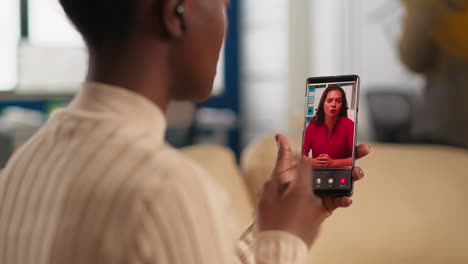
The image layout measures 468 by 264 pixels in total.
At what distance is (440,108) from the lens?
1.73m

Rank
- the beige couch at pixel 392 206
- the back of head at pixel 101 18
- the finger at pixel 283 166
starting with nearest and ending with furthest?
the back of head at pixel 101 18
the finger at pixel 283 166
the beige couch at pixel 392 206

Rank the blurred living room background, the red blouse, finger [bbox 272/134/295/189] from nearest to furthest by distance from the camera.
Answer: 1. finger [bbox 272/134/295/189]
2. the red blouse
3. the blurred living room background

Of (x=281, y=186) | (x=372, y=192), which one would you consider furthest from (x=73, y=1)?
(x=372, y=192)

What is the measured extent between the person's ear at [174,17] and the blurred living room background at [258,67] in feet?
5.01

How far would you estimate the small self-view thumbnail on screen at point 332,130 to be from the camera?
664 mm

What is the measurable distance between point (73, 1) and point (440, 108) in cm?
144

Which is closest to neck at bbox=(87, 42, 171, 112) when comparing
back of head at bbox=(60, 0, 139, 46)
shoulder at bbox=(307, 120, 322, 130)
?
back of head at bbox=(60, 0, 139, 46)

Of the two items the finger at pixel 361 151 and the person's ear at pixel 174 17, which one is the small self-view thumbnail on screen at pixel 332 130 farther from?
the person's ear at pixel 174 17

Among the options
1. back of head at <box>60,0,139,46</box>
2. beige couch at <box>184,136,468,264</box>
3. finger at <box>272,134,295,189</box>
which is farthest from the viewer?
beige couch at <box>184,136,468,264</box>

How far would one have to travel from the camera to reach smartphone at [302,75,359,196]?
2.13 ft

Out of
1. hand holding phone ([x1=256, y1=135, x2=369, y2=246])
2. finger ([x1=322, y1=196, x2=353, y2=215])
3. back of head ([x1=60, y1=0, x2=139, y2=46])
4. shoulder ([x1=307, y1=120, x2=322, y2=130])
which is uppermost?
back of head ([x1=60, y1=0, x2=139, y2=46])

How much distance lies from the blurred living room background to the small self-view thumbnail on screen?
50.0 inches

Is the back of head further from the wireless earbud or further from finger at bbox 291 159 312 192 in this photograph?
finger at bbox 291 159 312 192

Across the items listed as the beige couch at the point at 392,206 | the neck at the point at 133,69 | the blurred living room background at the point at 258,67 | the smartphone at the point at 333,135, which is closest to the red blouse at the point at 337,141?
the smartphone at the point at 333,135
